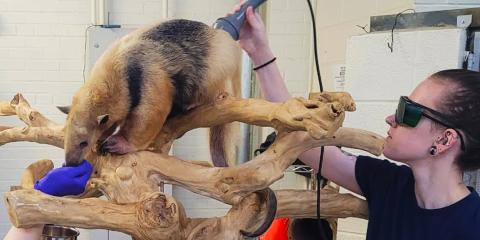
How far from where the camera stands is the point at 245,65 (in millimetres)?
1432

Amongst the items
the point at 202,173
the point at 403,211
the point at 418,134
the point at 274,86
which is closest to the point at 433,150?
the point at 418,134

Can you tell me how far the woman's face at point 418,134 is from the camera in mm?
1042

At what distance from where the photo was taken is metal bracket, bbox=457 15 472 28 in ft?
4.91

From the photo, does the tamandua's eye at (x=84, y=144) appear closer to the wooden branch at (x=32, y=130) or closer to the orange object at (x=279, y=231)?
the wooden branch at (x=32, y=130)

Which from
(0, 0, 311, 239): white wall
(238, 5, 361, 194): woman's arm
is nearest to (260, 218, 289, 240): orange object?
(238, 5, 361, 194): woman's arm

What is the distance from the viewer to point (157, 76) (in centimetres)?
109

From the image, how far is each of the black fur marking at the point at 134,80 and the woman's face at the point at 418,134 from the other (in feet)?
1.79

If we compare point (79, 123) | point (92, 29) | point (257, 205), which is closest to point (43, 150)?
point (92, 29)

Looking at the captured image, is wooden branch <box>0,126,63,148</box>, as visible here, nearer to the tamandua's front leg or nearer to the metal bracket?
the tamandua's front leg

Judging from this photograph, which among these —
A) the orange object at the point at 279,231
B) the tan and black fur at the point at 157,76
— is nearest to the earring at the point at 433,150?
the tan and black fur at the point at 157,76

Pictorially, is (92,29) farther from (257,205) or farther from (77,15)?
(257,205)

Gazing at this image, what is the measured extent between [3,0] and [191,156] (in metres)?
1.51

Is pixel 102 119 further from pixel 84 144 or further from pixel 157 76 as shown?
pixel 157 76

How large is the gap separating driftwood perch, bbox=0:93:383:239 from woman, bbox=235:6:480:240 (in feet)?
0.31
